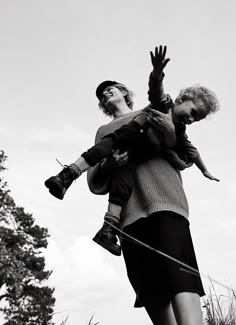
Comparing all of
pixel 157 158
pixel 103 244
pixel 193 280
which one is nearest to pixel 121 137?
pixel 157 158

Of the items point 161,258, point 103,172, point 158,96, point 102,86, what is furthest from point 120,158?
point 102,86

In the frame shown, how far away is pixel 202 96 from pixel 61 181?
0.94 m

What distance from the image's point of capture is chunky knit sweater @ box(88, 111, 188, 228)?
2.31 metres

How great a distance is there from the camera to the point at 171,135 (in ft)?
7.86

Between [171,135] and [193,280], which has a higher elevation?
[171,135]

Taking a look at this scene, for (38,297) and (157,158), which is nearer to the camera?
(157,158)

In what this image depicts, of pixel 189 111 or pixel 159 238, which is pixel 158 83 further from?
pixel 159 238

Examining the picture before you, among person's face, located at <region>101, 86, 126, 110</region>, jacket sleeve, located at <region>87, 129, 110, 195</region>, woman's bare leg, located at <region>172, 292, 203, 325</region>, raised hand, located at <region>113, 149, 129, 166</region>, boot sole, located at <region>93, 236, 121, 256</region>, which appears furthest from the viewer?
person's face, located at <region>101, 86, 126, 110</region>

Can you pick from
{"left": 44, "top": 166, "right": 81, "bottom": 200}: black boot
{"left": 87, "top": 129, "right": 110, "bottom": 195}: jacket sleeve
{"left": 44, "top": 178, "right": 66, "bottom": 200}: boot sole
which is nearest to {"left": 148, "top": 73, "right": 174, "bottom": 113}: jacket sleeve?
{"left": 87, "top": 129, "right": 110, "bottom": 195}: jacket sleeve

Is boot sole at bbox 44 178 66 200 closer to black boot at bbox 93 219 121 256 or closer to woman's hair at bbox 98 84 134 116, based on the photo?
black boot at bbox 93 219 121 256

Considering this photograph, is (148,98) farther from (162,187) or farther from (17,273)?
(17,273)

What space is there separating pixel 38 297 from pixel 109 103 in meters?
17.4

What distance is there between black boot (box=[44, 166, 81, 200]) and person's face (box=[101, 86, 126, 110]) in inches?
30.6

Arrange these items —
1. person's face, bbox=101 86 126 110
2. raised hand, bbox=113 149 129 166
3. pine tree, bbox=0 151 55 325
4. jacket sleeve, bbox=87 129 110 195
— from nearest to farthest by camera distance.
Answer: raised hand, bbox=113 149 129 166 < jacket sleeve, bbox=87 129 110 195 < person's face, bbox=101 86 126 110 < pine tree, bbox=0 151 55 325
